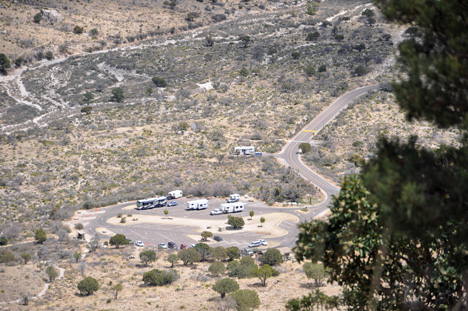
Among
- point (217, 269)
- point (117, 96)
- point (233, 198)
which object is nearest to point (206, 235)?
point (217, 269)

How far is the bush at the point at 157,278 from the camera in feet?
140

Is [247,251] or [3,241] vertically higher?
[247,251]

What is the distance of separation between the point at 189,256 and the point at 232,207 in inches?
654

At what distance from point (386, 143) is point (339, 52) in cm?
12678

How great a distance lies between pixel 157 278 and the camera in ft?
140

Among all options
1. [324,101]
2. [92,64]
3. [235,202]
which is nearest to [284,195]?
[235,202]

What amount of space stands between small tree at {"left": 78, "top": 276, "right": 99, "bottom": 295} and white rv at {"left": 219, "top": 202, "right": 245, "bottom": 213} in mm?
25145

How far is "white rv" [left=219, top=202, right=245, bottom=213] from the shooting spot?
6382 cm

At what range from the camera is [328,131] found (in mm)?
93625

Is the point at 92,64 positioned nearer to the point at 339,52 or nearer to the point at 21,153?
the point at 21,153

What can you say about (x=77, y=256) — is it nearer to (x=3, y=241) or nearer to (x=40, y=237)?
(x=40, y=237)

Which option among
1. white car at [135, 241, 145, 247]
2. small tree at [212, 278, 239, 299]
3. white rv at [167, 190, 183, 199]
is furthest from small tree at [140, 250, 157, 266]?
white rv at [167, 190, 183, 199]

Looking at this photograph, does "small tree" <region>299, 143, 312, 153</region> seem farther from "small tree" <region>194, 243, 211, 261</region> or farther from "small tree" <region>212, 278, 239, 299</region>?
"small tree" <region>212, 278, 239, 299</region>

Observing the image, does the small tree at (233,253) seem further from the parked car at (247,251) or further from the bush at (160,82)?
the bush at (160,82)
